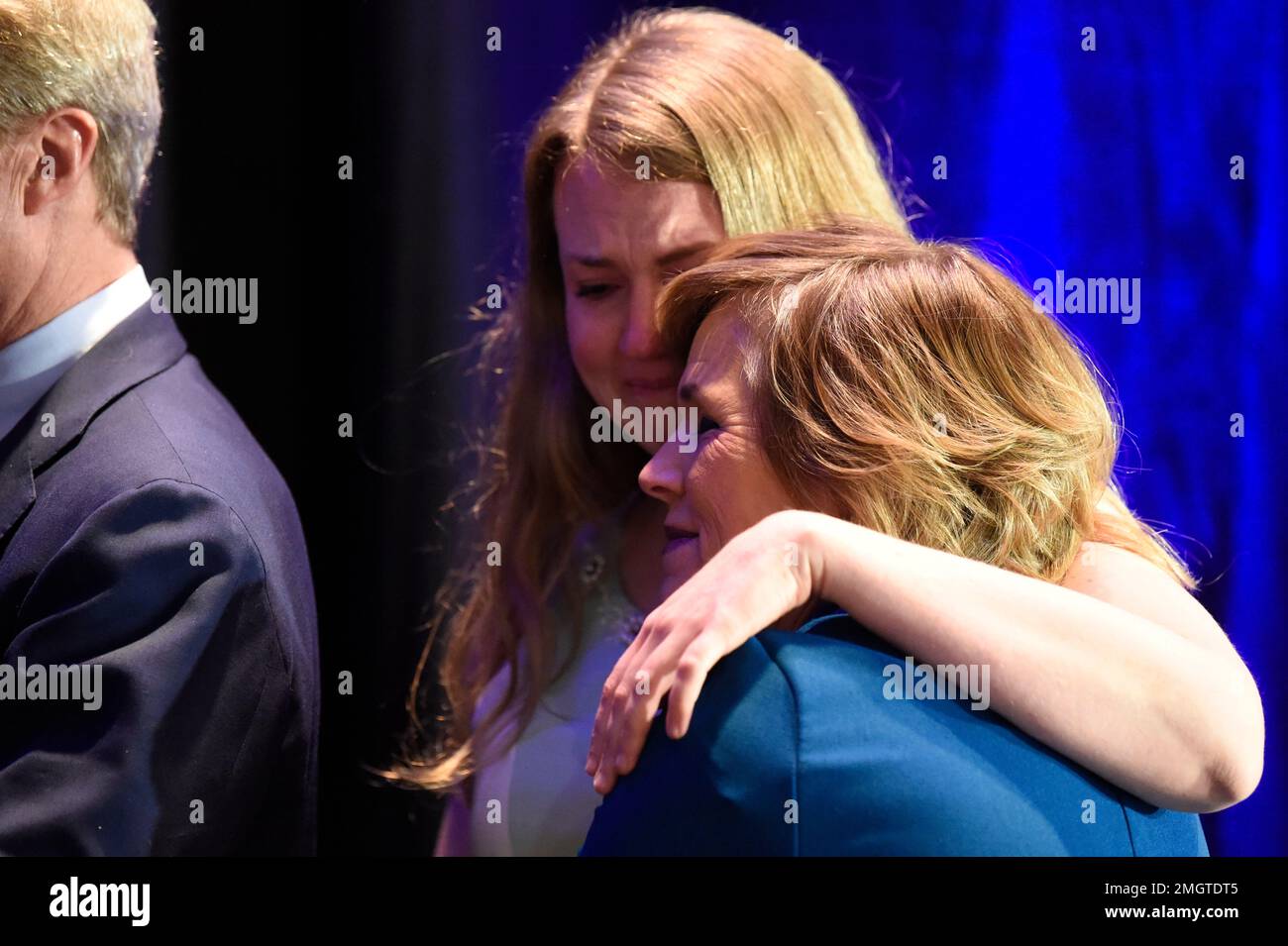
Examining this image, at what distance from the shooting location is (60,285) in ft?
6.18

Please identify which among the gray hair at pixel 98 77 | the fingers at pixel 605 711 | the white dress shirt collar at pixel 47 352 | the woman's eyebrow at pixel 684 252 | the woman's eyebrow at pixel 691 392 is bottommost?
the fingers at pixel 605 711

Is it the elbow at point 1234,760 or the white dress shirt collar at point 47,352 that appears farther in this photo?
the white dress shirt collar at point 47,352

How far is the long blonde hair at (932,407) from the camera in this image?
5.25 ft

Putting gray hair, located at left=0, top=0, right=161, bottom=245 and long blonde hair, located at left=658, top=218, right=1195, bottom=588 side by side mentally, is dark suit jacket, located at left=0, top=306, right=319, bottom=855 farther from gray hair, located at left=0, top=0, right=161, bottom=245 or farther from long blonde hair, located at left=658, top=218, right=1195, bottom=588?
long blonde hair, located at left=658, top=218, right=1195, bottom=588

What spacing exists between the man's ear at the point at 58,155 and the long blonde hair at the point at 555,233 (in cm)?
71

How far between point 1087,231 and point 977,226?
0.64 feet

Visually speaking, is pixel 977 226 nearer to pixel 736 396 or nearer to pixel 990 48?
pixel 990 48

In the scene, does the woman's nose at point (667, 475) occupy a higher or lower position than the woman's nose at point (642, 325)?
lower

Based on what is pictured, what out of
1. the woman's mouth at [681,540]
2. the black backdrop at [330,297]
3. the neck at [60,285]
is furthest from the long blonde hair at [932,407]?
the black backdrop at [330,297]

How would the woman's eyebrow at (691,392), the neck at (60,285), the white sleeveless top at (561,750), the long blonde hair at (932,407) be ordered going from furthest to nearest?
the white sleeveless top at (561,750) → the neck at (60,285) → the woman's eyebrow at (691,392) → the long blonde hair at (932,407)

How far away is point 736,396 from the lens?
5.64 ft

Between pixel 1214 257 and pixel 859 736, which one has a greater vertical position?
pixel 1214 257

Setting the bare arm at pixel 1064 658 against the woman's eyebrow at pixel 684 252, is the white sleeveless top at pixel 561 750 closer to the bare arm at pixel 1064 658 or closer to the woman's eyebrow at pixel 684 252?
the woman's eyebrow at pixel 684 252
